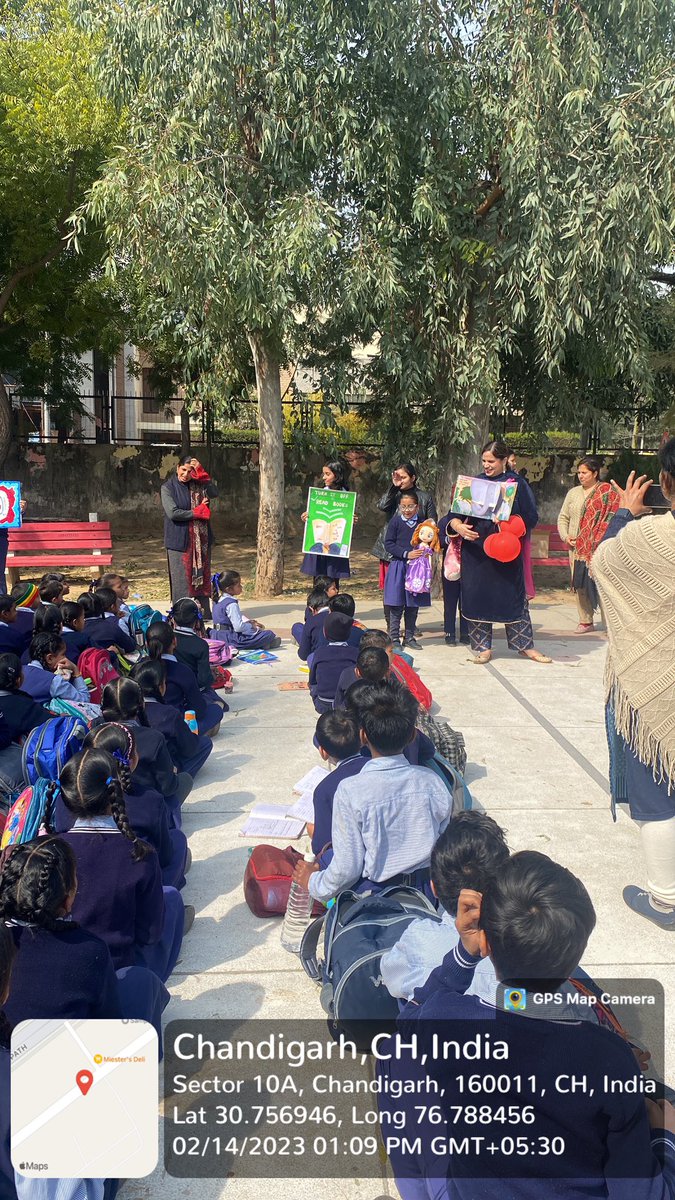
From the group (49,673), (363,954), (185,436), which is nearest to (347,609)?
(49,673)

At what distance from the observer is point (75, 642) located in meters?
6.40

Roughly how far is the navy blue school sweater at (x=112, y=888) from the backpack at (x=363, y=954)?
624 mm

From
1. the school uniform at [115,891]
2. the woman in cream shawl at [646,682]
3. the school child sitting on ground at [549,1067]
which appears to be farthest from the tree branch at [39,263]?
the school child sitting on ground at [549,1067]

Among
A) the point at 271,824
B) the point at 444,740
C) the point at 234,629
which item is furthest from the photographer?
the point at 234,629

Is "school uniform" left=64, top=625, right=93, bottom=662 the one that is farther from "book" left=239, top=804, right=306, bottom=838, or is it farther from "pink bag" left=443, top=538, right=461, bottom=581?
"pink bag" left=443, top=538, right=461, bottom=581

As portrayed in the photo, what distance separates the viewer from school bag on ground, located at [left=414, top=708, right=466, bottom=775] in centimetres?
529

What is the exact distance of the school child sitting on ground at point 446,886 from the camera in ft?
8.71

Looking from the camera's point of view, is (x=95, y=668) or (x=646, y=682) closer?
(x=646, y=682)

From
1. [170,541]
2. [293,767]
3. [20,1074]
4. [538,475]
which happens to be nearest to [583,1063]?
[20,1074]

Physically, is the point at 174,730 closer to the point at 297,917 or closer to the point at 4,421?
the point at 297,917

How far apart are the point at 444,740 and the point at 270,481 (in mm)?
6532

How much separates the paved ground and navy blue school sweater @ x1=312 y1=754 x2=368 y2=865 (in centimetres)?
49

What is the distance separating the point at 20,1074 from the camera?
7.54ft

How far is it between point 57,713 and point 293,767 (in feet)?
5.21
